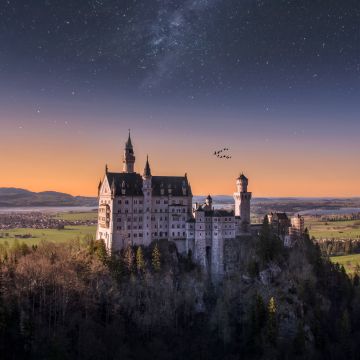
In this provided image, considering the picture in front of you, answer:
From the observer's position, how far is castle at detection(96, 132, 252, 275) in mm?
104562

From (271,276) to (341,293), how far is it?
2735 cm

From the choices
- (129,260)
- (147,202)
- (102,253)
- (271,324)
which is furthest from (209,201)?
(271,324)

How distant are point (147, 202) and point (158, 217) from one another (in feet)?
17.7

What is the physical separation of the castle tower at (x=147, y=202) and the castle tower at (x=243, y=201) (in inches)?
1089

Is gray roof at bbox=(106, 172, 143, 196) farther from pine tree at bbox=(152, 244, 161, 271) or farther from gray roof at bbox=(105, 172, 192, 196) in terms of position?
pine tree at bbox=(152, 244, 161, 271)

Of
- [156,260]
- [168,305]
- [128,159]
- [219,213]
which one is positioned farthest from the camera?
[128,159]

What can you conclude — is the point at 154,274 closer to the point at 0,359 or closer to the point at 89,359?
the point at 89,359

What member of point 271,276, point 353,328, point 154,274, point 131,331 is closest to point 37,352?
→ point 131,331

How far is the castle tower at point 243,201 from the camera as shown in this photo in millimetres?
117181

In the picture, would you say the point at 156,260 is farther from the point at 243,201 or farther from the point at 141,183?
the point at 243,201

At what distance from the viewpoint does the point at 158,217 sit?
358ft

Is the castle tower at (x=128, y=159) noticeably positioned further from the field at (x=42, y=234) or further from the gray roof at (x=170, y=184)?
the field at (x=42, y=234)

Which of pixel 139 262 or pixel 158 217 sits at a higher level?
pixel 158 217

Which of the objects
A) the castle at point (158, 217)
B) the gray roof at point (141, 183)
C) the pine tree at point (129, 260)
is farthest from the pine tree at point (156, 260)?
the gray roof at point (141, 183)
